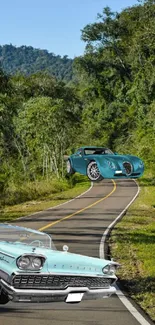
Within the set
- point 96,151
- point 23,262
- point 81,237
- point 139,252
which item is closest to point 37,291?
point 23,262

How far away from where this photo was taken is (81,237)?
25672 mm

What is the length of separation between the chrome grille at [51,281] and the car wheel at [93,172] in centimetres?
149

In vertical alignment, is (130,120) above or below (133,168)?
above

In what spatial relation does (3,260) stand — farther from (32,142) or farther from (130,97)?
(130,97)

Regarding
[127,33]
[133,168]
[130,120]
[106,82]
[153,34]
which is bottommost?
[133,168]

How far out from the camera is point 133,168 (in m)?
5.27

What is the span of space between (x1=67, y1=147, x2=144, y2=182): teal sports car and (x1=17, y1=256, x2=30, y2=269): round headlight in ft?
4.23

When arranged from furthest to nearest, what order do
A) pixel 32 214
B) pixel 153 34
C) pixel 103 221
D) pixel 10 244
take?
pixel 32 214 → pixel 103 221 → pixel 153 34 → pixel 10 244

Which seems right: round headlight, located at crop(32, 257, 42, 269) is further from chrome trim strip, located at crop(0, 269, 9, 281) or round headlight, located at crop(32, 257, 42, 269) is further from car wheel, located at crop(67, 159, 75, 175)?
car wheel, located at crop(67, 159, 75, 175)

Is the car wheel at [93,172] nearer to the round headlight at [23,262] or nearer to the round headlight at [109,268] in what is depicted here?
the round headlight at [23,262]

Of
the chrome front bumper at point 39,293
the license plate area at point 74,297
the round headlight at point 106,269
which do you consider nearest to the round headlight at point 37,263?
the chrome front bumper at point 39,293

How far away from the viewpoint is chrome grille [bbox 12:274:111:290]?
6.18 m

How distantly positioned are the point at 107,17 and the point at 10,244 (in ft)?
10.1

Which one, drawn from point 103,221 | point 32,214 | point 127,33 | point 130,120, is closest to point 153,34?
point 127,33
